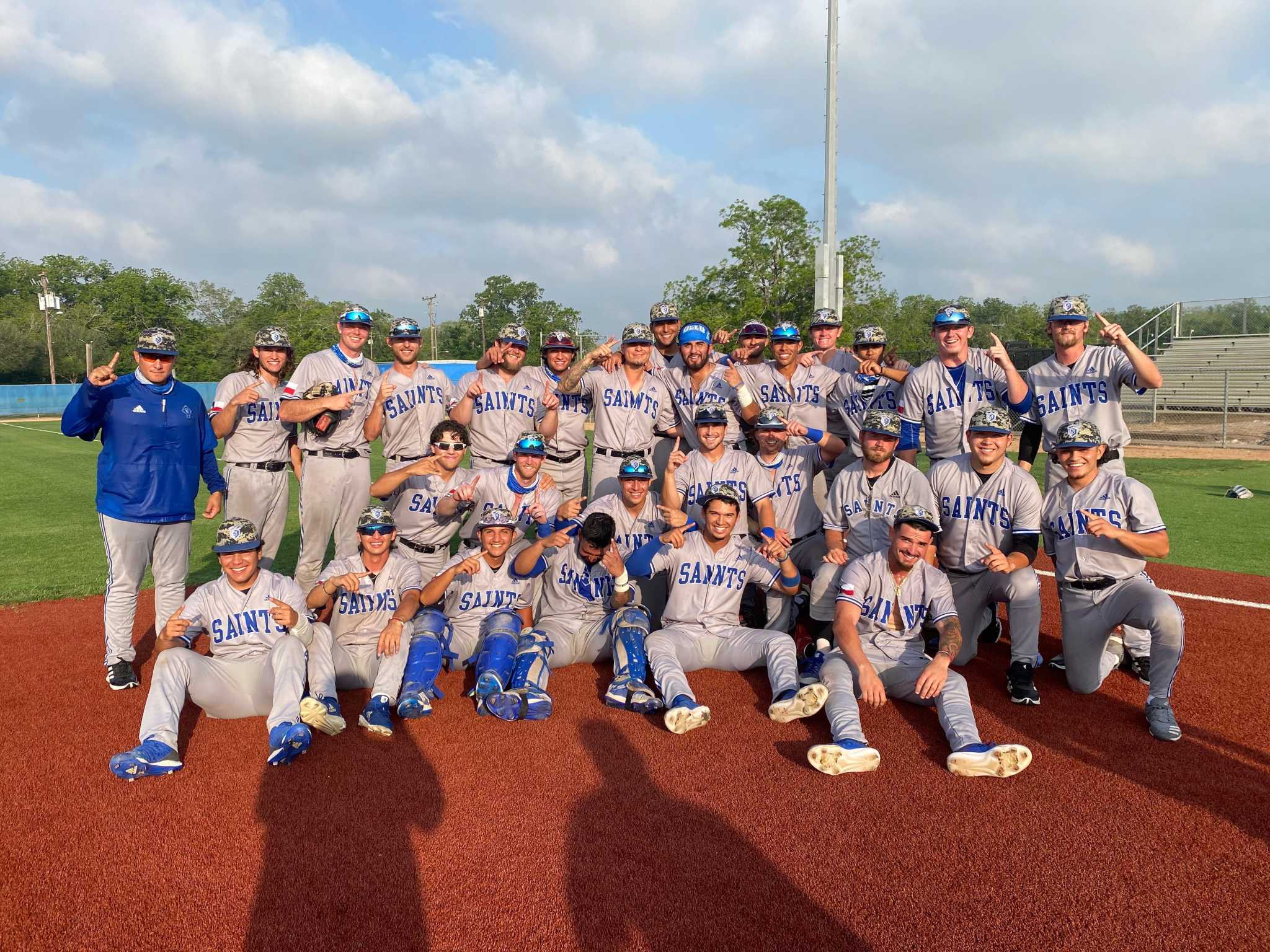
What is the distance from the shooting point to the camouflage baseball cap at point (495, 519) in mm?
5941

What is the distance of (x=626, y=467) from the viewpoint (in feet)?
21.0

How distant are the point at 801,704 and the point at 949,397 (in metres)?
3.07

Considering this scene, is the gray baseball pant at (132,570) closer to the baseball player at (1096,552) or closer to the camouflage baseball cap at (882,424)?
the camouflage baseball cap at (882,424)

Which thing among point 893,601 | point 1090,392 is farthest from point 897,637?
point 1090,392

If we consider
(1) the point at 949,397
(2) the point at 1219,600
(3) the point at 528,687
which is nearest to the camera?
(3) the point at 528,687

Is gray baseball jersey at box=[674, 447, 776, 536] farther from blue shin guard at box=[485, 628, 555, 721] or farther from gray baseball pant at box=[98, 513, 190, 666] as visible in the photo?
gray baseball pant at box=[98, 513, 190, 666]

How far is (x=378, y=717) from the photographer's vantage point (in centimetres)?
502

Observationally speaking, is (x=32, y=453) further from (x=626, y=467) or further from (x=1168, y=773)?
(x=1168, y=773)

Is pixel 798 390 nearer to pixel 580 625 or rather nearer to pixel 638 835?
pixel 580 625

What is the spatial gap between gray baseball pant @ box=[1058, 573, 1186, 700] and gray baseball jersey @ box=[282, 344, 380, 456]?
5.60 m

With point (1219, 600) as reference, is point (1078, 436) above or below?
above

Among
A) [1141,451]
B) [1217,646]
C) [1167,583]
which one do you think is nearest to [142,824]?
[1217,646]

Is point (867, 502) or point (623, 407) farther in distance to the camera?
point (623, 407)

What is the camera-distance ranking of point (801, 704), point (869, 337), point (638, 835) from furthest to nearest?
point (869, 337) → point (801, 704) → point (638, 835)
